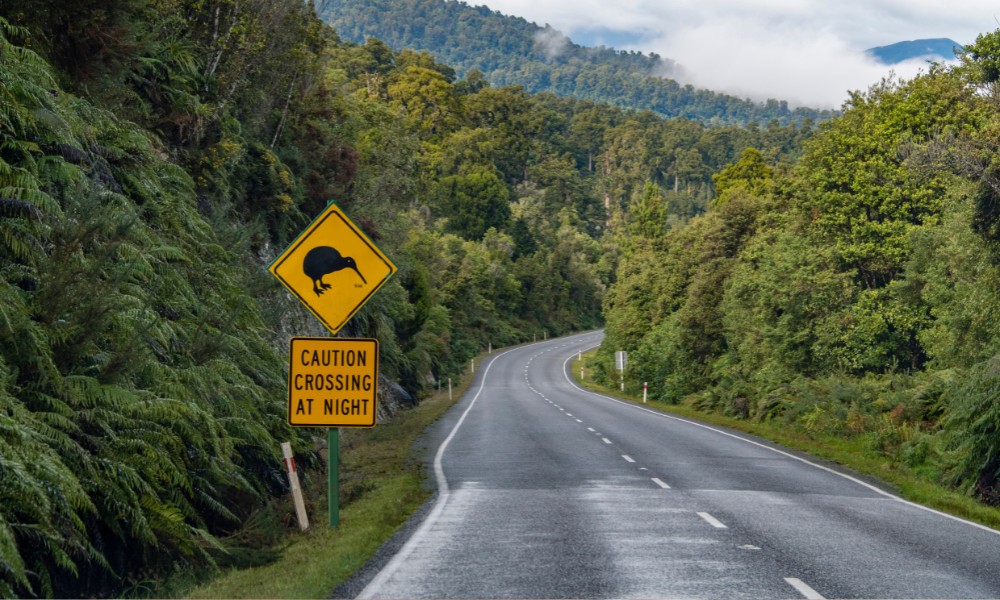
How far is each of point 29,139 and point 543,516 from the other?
7.97 meters

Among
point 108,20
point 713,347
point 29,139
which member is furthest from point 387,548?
point 713,347

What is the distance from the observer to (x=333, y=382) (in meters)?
11.0

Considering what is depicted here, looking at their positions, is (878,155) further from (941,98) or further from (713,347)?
(713,347)

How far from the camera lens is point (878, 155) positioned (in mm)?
33812

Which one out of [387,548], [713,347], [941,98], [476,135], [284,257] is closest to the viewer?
[387,548]

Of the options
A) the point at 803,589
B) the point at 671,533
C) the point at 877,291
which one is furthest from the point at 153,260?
the point at 877,291

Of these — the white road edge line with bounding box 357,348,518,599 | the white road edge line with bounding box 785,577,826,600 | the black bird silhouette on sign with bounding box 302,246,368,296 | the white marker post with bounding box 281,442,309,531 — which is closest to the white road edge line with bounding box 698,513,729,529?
the white road edge line with bounding box 785,577,826,600

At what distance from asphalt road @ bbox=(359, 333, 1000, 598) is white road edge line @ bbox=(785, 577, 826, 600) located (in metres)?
0.03

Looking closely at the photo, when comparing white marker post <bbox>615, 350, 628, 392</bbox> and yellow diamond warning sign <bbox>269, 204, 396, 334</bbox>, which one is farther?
white marker post <bbox>615, 350, 628, 392</bbox>

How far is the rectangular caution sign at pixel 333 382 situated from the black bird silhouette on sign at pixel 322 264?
0.64m

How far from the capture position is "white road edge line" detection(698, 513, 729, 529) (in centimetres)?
1144

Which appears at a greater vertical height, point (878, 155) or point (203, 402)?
point (878, 155)

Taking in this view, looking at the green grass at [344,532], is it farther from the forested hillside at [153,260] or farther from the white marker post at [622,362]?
the white marker post at [622,362]

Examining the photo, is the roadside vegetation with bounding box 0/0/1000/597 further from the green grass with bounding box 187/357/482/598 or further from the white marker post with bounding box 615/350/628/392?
the white marker post with bounding box 615/350/628/392
